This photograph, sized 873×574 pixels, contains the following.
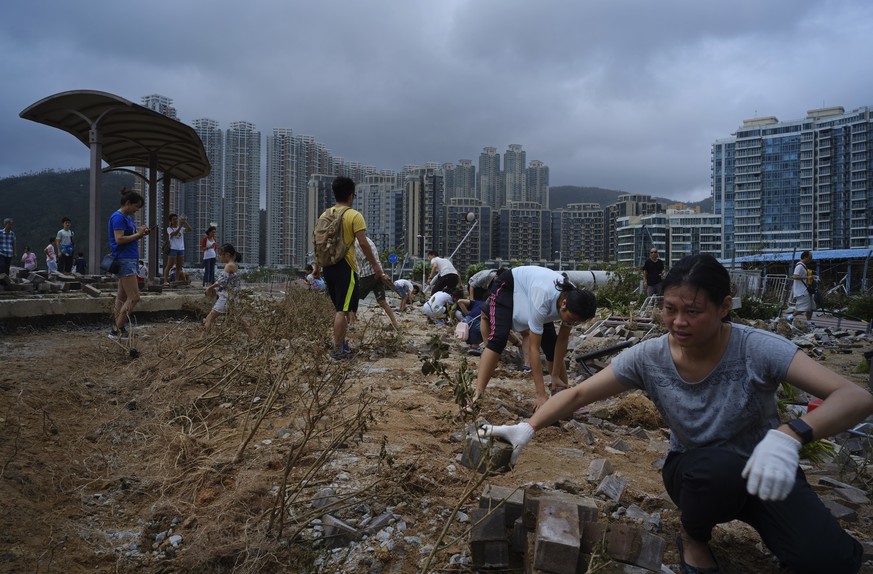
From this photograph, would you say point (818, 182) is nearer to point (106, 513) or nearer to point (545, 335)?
point (545, 335)

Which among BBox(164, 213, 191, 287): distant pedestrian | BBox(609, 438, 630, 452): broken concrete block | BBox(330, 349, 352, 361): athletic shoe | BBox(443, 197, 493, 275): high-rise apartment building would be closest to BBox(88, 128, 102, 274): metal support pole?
BBox(164, 213, 191, 287): distant pedestrian

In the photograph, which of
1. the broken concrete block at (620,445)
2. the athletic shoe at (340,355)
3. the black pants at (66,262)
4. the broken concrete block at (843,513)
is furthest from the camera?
the black pants at (66,262)

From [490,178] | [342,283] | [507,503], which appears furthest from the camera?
[490,178]

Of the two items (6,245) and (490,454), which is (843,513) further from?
(6,245)

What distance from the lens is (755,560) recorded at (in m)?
2.52

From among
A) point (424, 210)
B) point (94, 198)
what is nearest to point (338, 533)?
point (94, 198)

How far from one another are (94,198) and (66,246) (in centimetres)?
480

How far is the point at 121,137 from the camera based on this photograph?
11.6 meters

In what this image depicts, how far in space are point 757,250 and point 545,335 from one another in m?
12.8

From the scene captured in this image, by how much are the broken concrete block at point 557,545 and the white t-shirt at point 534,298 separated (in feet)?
6.97

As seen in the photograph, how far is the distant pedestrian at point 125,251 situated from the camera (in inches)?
247

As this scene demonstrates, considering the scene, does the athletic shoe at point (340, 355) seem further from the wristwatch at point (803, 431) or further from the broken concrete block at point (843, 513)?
the wristwatch at point (803, 431)

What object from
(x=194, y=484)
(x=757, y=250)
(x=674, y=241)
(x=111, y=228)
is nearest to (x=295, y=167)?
(x=674, y=241)

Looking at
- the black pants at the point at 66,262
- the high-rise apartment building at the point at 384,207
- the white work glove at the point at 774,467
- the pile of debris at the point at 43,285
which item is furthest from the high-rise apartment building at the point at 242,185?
the white work glove at the point at 774,467
